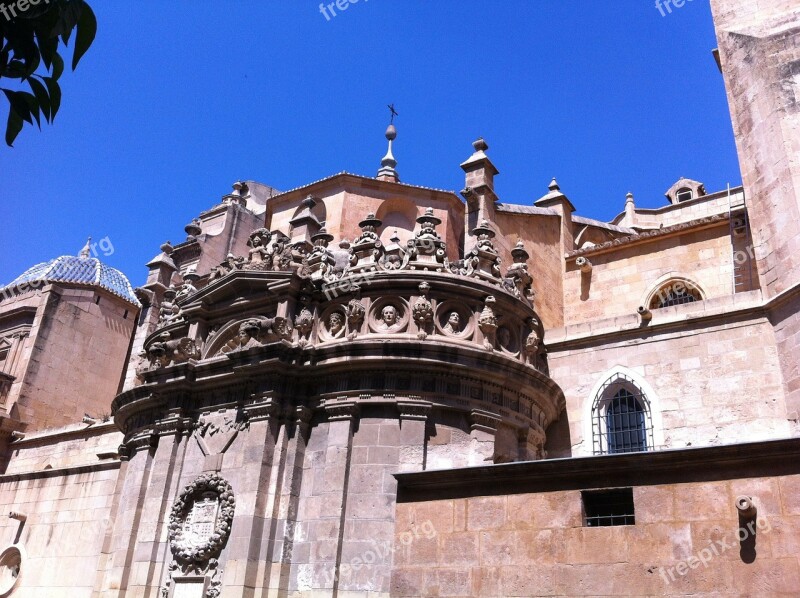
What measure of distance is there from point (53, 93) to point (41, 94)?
69 millimetres

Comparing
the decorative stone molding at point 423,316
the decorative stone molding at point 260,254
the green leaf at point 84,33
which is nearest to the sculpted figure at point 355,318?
the decorative stone molding at point 423,316

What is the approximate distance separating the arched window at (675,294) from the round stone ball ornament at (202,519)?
13538mm

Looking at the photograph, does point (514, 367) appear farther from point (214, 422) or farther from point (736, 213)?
point (736, 213)

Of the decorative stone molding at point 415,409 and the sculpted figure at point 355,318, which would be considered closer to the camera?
the decorative stone molding at point 415,409

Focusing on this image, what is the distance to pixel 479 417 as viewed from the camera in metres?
15.1

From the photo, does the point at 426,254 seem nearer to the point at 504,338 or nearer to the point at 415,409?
the point at 504,338

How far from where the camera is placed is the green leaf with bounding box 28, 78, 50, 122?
4.75 meters

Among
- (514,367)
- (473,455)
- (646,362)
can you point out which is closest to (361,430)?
(473,455)

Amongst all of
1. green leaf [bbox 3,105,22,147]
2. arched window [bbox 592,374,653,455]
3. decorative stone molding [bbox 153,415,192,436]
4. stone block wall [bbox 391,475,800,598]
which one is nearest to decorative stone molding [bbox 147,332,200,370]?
decorative stone molding [bbox 153,415,192,436]

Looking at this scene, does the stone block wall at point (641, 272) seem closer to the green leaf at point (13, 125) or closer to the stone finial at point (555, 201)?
the stone finial at point (555, 201)

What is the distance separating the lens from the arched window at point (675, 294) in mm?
22344

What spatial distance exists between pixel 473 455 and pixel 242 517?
452 centimetres

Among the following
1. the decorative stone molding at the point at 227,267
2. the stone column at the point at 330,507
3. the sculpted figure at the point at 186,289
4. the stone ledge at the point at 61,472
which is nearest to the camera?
the stone column at the point at 330,507

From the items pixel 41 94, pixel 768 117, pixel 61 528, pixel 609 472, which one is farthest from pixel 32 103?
pixel 61 528
